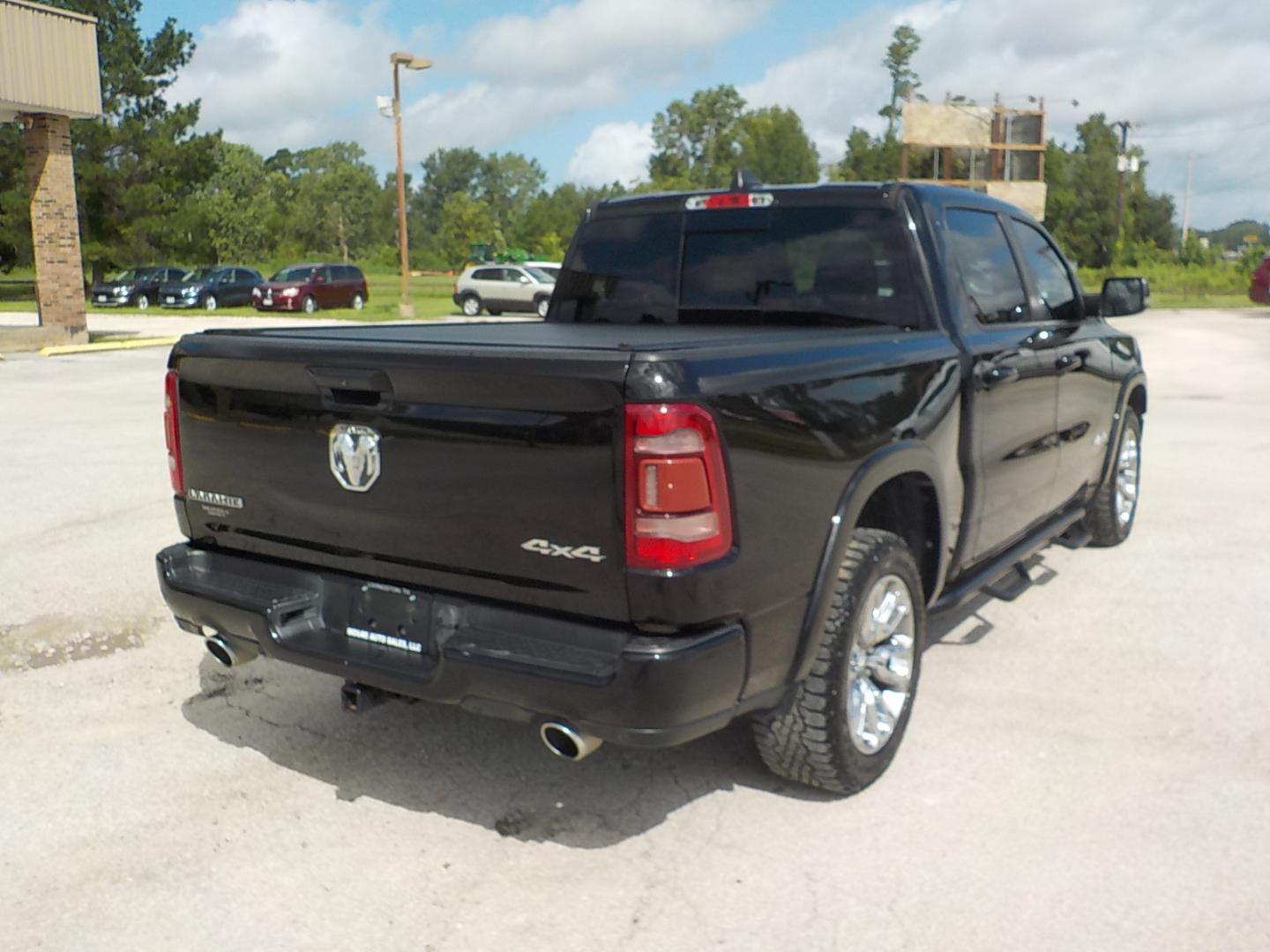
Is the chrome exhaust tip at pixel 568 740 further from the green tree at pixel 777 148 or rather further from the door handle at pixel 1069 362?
the green tree at pixel 777 148

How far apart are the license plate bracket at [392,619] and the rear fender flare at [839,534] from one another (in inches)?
40.8

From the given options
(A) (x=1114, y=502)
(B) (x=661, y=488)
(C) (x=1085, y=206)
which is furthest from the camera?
(C) (x=1085, y=206)

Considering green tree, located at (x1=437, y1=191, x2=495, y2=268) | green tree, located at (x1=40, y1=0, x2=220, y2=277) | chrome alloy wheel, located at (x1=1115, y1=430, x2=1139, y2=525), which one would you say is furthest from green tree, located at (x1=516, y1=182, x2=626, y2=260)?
chrome alloy wheel, located at (x1=1115, y1=430, x2=1139, y2=525)

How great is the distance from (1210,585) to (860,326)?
2956 millimetres

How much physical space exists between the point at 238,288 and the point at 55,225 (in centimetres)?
1671

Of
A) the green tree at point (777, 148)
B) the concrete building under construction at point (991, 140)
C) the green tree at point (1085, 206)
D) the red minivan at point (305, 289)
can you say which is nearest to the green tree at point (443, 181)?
the green tree at point (777, 148)

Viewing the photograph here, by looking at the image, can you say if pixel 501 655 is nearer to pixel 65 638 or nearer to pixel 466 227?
pixel 65 638

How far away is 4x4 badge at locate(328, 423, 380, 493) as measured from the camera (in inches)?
134

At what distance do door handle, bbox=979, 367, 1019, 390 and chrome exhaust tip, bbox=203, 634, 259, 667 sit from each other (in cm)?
271

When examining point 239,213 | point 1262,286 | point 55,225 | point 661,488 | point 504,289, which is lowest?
point 661,488

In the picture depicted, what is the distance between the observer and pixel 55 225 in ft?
73.1

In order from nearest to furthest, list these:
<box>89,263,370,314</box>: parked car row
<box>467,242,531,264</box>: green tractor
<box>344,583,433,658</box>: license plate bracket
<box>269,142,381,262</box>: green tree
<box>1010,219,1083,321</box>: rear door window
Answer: <box>344,583,433,658</box>: license plate bracket → <box>1010,219,1083,321</box>: rear door window → <box>89,263,370,314</box>: parked car row → <box>467,242,531,264</box>: green tractor → <box>269,142,381,262</box>: green tree

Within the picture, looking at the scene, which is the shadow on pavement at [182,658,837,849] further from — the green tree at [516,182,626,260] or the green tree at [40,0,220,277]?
the green tree at [516,182,626,260]

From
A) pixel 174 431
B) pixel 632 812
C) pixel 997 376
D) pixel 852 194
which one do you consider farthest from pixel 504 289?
pixel 632 812
